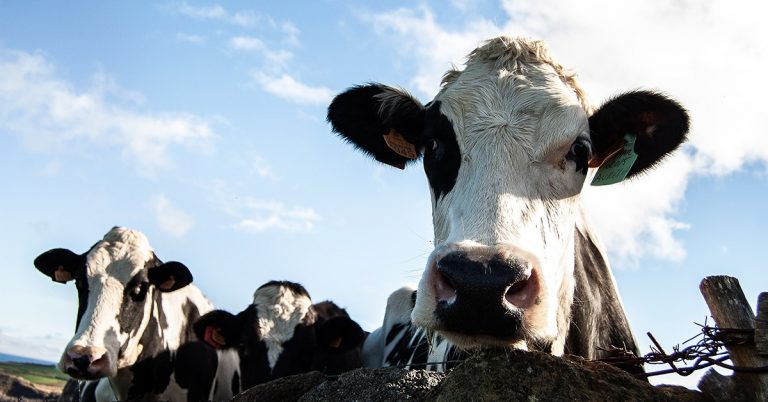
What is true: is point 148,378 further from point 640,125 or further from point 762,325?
point 762,325

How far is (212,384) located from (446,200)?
18.2ft

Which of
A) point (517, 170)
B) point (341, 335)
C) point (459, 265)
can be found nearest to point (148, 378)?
point (341, 335)

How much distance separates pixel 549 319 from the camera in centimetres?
288

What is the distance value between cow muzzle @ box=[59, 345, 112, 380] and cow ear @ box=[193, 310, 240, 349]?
1.02 m

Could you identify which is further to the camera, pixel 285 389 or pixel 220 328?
pixel 220 328

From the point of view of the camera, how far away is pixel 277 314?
7676 millimetres

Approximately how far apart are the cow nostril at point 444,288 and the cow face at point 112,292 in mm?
5589

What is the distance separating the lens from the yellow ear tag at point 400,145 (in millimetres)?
5176

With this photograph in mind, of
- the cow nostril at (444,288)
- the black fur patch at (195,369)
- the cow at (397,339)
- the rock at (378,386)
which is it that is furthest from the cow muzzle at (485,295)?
the black fur patch at (195,369)

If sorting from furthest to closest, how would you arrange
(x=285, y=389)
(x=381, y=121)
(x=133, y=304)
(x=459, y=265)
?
(x=133, y=304) < (x=381, y=121) < (x=285, y=389) < (x=459, y=265)

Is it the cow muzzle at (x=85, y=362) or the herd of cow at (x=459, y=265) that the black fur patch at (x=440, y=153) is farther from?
the cow muzzle at (x=85, y=362)

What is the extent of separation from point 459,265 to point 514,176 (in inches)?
40.1

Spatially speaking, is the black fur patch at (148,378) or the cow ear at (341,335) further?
the black fur patch at (148,378)

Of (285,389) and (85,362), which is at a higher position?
(85,362)
